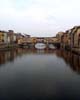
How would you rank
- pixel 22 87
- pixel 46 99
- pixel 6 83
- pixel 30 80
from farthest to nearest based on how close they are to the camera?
pixel 30 80 < pixel 6 83 < pixel 22 87 < pixel 46 99

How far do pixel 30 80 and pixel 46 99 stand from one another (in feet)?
18.4

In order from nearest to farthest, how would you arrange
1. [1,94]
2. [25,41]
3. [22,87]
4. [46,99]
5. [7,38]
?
[46,99]
[1,94]
[22,87]
[7,38]
[25,41]

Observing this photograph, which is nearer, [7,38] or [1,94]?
[1,94]

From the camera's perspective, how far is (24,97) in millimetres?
12875

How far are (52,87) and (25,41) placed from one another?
95434 mm

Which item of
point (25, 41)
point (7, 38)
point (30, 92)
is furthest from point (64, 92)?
point (25, 41)

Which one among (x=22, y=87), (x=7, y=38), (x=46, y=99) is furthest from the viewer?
(x=7, y=38)

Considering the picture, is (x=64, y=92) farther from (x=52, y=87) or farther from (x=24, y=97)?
(x=24, y=97)

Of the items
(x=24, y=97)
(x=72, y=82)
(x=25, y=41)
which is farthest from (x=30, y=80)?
(x=25, y=41)

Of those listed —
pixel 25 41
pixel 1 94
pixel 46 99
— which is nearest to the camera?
pixel 46 99

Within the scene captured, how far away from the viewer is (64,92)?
13.9m

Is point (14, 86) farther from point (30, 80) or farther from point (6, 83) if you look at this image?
point (30, 80)

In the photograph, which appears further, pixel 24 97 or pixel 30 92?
pixel 30 92

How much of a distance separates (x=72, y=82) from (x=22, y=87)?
4.57m
